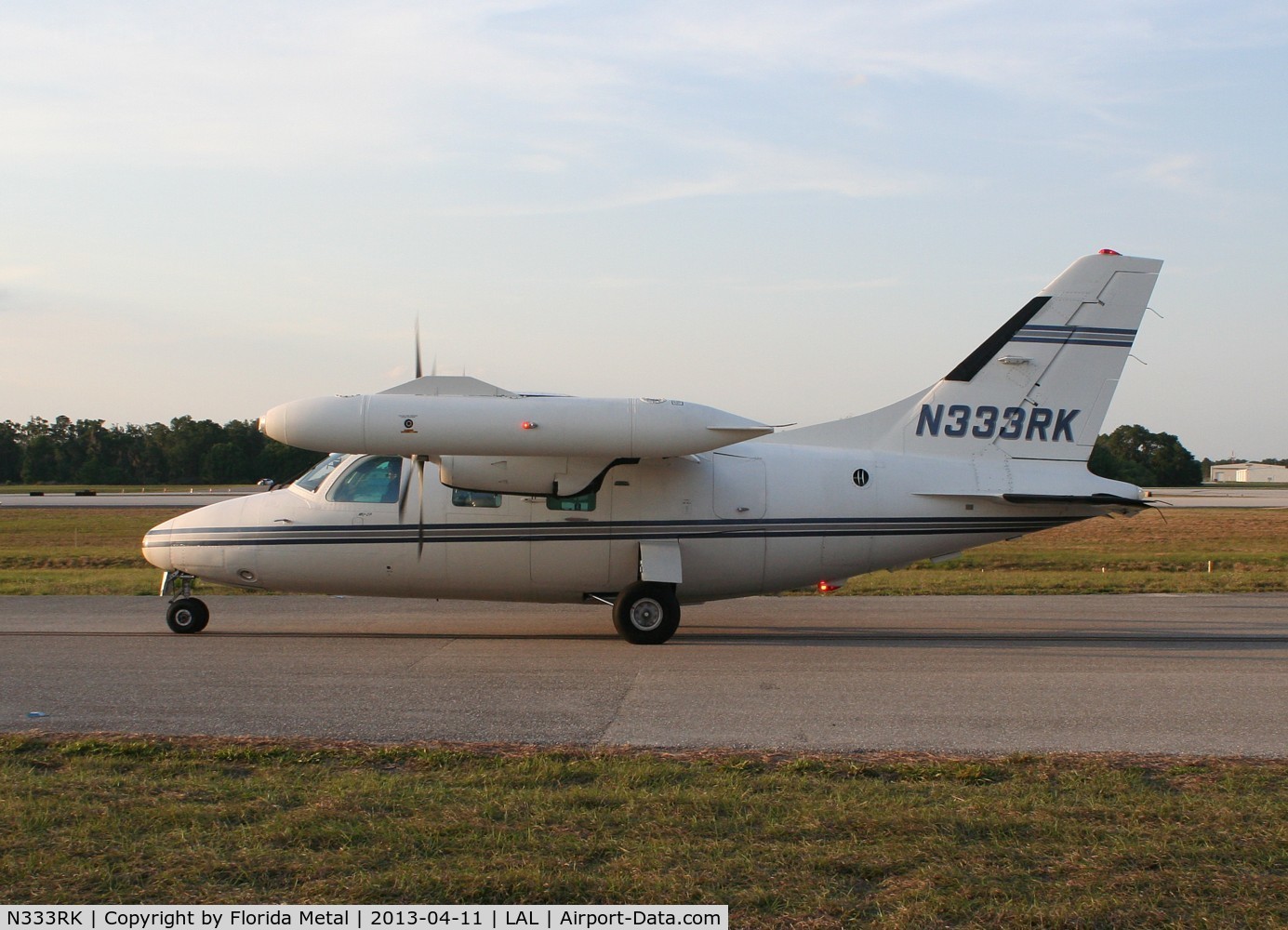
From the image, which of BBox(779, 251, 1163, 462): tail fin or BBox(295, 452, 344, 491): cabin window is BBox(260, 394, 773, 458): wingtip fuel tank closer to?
BBox(295, 452, 344, 491): cabin window

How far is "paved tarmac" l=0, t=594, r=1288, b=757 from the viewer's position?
28.2 ft

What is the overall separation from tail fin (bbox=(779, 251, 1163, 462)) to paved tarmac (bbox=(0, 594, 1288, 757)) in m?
2.52

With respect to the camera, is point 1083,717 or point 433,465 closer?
point 1083,717

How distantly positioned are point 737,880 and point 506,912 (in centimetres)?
106

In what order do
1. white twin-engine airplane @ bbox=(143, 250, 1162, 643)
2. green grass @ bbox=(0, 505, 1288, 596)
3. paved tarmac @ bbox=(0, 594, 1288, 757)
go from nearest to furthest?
paved tarmac @ bbox=(0, 594, 1288, 757), white twin-engine airplane @ bbox=(143, 250, 1162, 643), green grass @ bbox=(0, 505, 1288, 596)

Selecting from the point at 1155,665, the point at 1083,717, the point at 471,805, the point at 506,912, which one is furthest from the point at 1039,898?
the point at 1155,665

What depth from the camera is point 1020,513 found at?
14.5 m

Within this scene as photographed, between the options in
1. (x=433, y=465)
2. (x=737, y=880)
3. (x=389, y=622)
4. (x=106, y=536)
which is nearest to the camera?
(x=737, y=880)

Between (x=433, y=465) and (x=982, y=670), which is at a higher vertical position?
(x=433, y=465)

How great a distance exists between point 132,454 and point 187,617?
108048mm

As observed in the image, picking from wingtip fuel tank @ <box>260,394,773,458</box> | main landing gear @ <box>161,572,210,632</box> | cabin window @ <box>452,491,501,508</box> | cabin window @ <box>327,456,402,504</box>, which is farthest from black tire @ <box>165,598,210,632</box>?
cabin window @ <box>452,491,501,508</box>

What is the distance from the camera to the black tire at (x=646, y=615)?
13727 millimetres

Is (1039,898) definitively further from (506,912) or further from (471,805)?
(471,805)

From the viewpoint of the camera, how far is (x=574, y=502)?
46.0ft
